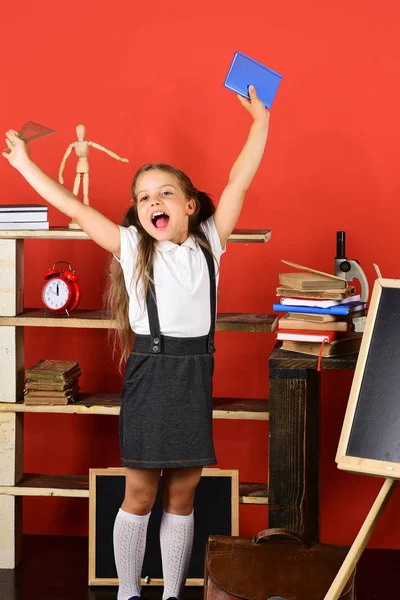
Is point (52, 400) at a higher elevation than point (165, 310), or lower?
lower

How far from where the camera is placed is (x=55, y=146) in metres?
3.57

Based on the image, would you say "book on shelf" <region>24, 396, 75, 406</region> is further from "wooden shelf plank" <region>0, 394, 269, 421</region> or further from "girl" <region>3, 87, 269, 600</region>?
"girl" <region>3, 87, 269, 600</region>

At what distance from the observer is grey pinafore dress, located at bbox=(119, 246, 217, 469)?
264 cm

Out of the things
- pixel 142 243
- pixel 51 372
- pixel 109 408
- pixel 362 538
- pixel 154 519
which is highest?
pixel 142 243

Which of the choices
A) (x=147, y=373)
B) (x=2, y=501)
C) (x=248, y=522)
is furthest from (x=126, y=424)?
(x=248, y=522)

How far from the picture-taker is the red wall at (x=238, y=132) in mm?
3410

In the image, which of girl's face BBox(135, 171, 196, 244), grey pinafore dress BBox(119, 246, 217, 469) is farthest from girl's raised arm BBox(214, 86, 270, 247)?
grey pinafore dress BBox(119, 246, 217, 469)

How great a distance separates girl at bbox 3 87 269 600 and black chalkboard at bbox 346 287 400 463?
0.66m

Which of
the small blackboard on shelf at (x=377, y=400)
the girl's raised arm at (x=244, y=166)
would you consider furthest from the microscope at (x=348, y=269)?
the small blackboard on shelf at (x=377, y=400)

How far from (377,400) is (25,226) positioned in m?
1.57

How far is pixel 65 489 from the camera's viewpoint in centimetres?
328

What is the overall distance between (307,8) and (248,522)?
6.75ft

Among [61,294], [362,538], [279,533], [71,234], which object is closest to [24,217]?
[71,234]

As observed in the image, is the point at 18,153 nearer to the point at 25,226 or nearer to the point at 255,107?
the point at 25,226
